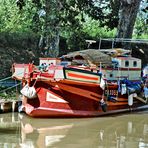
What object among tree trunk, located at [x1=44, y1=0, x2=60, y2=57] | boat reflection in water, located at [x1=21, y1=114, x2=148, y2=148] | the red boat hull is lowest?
boat reflection in water, located at [x1=21, y1=114, x2=148, y2=148]

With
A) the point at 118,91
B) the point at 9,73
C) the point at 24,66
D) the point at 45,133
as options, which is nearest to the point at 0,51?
the point at 9,73

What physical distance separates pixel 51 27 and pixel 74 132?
790 centimetres

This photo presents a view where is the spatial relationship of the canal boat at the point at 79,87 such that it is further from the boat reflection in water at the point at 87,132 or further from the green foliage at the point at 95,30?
the green foliage at the point at 95,30

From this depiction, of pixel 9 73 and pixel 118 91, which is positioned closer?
pixel 118 91

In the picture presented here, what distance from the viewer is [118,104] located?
1712cm

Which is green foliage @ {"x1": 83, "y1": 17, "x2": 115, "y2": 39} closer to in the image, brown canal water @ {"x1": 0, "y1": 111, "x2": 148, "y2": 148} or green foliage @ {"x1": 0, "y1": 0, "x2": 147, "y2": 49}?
green foliage @ {"x1": 0, "y1": 0, "x2": 147, "y2": 49}

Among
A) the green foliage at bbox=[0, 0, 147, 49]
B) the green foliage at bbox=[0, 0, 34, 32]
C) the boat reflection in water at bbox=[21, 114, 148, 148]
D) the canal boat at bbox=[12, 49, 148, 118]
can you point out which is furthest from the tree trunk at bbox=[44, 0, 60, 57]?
the boat reflection in water at bbox=[21, 114, 148, 148]

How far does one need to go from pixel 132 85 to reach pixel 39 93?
3699mm

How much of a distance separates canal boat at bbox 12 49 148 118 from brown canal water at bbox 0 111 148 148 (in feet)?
1.40

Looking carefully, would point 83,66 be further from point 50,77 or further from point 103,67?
point 50,77

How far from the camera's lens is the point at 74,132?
13.7 meters

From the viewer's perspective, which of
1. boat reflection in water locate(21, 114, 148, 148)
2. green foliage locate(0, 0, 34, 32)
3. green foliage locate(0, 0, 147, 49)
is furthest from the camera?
green foliage locate(0, 0, 34, 32)

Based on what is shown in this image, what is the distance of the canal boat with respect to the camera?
15.7 meters

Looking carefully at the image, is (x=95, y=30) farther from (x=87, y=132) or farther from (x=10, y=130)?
(x=10, y=130)
